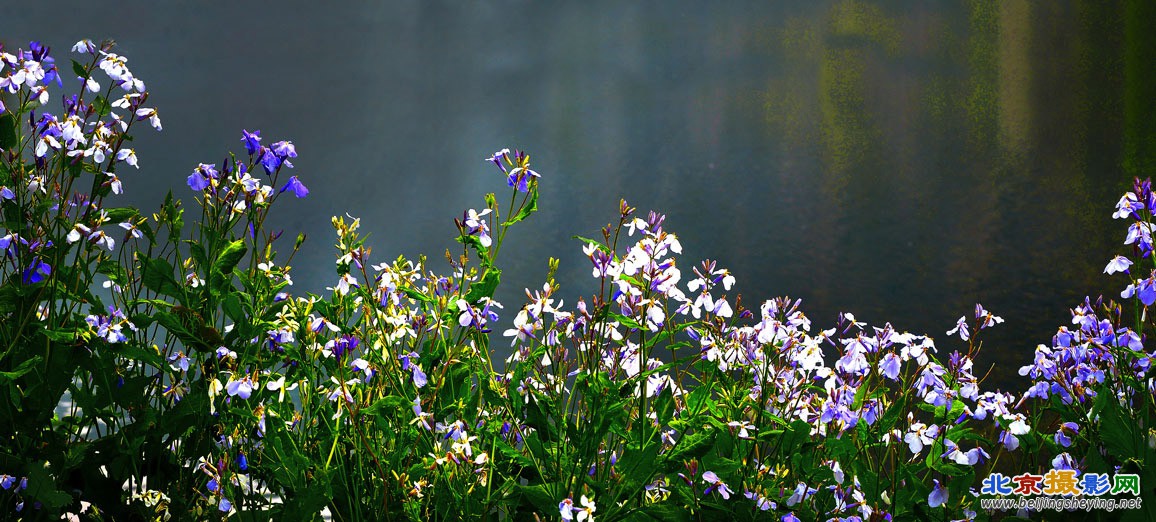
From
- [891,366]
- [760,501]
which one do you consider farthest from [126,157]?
[891,366]

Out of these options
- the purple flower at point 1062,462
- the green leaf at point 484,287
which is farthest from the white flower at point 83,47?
the purple flower at point 1062,462

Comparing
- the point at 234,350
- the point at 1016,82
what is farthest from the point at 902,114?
the point at 234,350

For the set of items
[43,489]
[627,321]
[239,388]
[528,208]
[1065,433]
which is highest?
[528,208]

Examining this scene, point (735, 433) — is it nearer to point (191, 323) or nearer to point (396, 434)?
point (396, 434)

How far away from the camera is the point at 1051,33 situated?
4.42 m

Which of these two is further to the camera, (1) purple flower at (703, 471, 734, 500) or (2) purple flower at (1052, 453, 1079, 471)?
(2) purple flower at (1052, 453, 1079, 471)

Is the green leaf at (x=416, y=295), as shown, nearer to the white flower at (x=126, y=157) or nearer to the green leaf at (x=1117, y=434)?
the white flower at (x=126, y=157)

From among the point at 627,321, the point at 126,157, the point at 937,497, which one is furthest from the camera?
the point at 126,157

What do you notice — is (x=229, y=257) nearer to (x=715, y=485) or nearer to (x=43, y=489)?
(x=43, y=489)

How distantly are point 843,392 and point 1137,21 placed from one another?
164 inches

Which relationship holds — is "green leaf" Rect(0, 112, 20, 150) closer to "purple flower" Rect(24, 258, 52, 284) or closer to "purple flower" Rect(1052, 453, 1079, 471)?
"purple flower" Rect(24, 258, 52, 284)

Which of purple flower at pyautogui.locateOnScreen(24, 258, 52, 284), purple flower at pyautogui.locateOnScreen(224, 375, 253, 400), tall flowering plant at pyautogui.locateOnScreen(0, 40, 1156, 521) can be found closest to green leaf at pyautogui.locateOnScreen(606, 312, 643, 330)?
tall flowering plant at pyautogui.locateOnScreen(0, 40, 1156, 521)

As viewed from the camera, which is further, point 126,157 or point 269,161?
point 126,157

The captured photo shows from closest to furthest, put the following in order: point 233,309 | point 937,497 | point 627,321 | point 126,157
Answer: point 627,321, point 937,497, point 233,309, point 126,157
